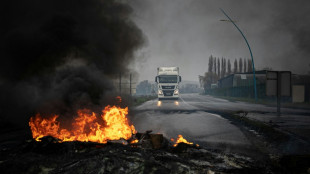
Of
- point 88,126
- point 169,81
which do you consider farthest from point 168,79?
point 88,126

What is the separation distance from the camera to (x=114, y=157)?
4.62 m

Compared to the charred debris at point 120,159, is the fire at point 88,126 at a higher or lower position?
higher

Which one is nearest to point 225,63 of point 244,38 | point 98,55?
point 244,38

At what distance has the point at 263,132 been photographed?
923cm

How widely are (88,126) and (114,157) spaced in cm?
275

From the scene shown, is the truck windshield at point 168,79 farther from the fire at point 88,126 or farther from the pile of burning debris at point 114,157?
the pile of burning debris at point 114,157

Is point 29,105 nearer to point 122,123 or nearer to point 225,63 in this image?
point 122,123

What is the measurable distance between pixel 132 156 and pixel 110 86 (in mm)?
5103

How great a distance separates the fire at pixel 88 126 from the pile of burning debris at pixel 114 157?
29 mm

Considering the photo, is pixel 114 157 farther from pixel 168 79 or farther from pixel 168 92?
pixel 168 92

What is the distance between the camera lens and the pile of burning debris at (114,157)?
4.30 meters

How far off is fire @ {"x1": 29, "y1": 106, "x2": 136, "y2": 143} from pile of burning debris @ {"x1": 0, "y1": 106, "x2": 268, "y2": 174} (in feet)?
0.09

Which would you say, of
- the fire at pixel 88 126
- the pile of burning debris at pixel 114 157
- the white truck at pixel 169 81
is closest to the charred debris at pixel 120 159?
the pile of burning debris at pixel 114 157

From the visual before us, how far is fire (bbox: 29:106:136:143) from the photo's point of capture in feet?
21.9
